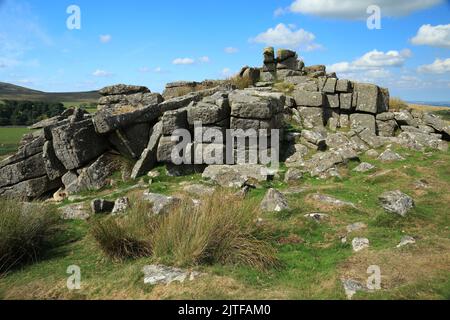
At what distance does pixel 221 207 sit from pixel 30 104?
100398 mm

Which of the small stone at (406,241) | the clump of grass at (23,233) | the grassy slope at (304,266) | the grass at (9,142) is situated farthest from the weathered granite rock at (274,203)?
the grass at (9,142)

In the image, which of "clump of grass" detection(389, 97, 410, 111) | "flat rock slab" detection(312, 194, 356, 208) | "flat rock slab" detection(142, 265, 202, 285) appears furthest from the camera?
"clump of grass" detection(389, 97, 410, 111)

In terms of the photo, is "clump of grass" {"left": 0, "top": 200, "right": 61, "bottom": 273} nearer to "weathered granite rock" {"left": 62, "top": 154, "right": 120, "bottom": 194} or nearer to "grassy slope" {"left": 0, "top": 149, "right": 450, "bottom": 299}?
"grassy slope" {"left": 0, "top": 149, "right": 450, "bottom": 299}

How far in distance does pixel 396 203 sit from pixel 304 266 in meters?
3.95

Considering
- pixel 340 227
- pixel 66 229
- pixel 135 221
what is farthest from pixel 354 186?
pixel 66 229

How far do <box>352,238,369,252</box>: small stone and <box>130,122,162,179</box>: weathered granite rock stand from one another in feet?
30.0

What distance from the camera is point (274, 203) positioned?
33.1ft

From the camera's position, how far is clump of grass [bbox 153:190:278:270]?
7.15 meters

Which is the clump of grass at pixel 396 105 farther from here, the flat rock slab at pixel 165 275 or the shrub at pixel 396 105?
the flat rock slab at pixel 165 275

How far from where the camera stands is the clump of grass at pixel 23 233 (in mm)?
7783

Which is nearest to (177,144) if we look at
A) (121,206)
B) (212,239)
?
(121,206)

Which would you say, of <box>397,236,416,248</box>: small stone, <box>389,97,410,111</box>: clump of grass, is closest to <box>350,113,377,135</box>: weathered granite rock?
<box>389,97,410,111</box>: clump of grass

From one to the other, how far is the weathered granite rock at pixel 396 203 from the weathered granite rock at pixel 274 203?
2.53 m
